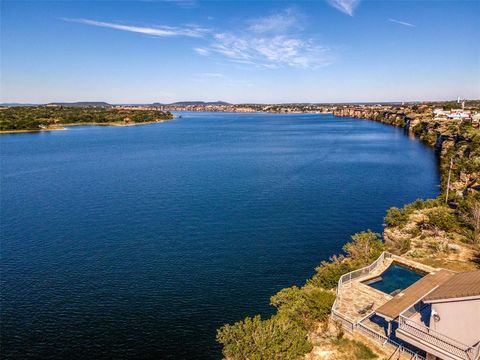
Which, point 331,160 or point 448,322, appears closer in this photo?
point 448,322

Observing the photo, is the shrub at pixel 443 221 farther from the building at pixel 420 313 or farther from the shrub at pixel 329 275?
the shrub at pixel 329 275

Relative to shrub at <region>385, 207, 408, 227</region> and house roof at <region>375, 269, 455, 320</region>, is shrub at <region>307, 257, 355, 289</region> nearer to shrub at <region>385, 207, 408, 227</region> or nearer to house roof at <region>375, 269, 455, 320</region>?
house roof at <region>375, 269, 455, 320</region>

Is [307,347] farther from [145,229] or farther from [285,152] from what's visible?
[285,152]

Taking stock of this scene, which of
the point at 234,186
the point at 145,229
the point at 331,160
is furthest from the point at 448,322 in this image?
the point at 331,160

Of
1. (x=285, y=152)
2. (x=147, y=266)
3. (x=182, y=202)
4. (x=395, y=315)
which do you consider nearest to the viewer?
(x=395, y=315)

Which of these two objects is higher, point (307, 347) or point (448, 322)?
point (448, 322)

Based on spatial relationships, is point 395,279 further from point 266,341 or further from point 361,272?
point 266,341
